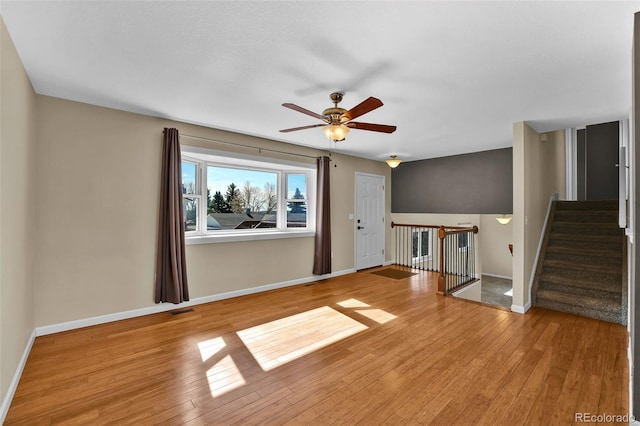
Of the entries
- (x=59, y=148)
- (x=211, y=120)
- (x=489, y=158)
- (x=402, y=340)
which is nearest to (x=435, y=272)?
(x=489, y=158)

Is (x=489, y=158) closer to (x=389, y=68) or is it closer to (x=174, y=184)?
(x=389, y=68)

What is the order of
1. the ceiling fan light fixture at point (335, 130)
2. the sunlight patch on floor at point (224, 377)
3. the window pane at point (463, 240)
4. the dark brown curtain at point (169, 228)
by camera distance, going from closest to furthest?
1. the sunlight patch on floor at point (224, 377)
2. the ceiling fan light fixture at point (335, 130)
3. the dark brown curtain at point (169, 228)
4. the window pane at point (463, 240)

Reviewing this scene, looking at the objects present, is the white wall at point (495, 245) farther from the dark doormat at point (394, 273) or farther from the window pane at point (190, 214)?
the window pane at point (190, 214)

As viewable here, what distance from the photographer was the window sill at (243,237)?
4117mm

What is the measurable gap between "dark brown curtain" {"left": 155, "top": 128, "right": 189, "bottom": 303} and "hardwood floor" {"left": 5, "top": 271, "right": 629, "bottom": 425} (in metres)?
0.34

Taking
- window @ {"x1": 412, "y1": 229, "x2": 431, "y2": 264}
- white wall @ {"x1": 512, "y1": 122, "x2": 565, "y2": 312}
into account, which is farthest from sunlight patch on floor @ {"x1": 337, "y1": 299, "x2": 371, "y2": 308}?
window @ {"x1": 412, "y1": 229, "x2": 431, "y2": 264}

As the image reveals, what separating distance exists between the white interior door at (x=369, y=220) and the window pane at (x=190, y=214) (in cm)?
324

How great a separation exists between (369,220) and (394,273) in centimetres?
127

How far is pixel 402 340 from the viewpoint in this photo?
3.03 metres

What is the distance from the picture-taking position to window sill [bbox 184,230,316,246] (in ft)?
13.5

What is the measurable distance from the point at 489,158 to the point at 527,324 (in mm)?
3492

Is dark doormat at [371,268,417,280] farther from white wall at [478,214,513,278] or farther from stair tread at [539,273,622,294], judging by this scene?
stair tread at [539,273,622,294]

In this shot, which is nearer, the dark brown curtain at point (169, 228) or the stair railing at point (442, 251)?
the dark brown curtain at point (169, 228)

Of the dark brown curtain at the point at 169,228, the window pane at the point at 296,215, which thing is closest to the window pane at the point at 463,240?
the window pane at the point at 296,215
